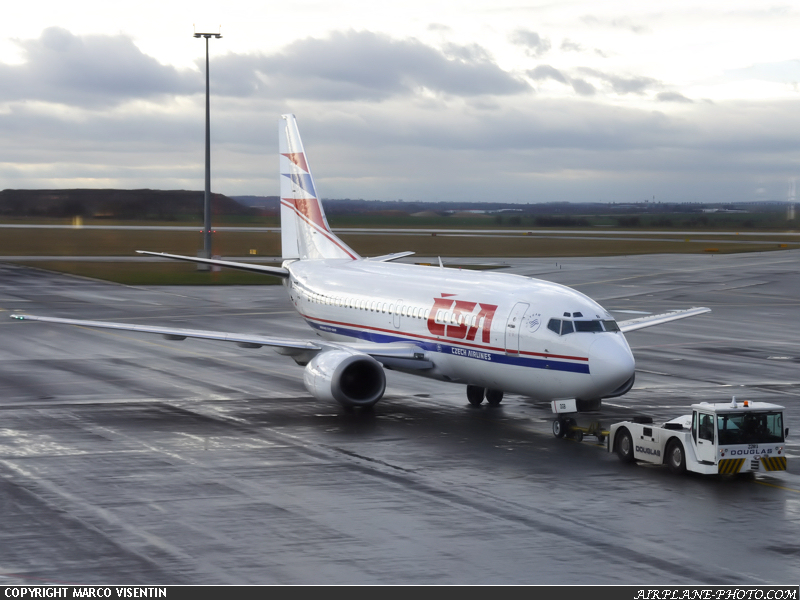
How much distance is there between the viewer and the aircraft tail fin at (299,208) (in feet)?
141

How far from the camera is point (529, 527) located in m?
20.0

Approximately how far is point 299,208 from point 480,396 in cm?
1422

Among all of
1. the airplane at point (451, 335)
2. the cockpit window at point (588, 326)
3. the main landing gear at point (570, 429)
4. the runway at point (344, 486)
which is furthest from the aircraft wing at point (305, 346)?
the cockpit window at point (588, 326)

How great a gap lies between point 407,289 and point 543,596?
1891 centimetres

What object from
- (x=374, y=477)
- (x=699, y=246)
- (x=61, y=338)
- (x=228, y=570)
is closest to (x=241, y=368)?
(x=61, y=338)

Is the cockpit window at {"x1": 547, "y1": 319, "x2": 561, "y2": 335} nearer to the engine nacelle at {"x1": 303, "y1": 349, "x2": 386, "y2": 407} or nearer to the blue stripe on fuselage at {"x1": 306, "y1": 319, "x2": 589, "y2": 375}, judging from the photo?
the blue stripe on fuselage at {"x1": 306, "y1": 319, "x2": 589, "y2": 375}

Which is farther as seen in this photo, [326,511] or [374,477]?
[374,477]

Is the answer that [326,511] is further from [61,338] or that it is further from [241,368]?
[61,338]

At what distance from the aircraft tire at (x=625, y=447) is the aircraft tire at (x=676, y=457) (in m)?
1.02

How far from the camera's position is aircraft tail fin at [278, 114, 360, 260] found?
43.0 metres

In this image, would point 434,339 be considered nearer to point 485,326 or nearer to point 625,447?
point 485,326

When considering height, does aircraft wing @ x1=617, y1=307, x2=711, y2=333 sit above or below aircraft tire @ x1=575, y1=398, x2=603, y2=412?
above

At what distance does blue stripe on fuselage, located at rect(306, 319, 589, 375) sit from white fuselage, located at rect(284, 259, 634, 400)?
0.03 m

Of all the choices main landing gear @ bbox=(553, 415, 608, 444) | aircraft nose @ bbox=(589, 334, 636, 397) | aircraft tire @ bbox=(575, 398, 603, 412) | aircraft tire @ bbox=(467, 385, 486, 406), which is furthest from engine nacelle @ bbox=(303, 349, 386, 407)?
aircraft nose @ bbox=(589, 334, 636, 397)
